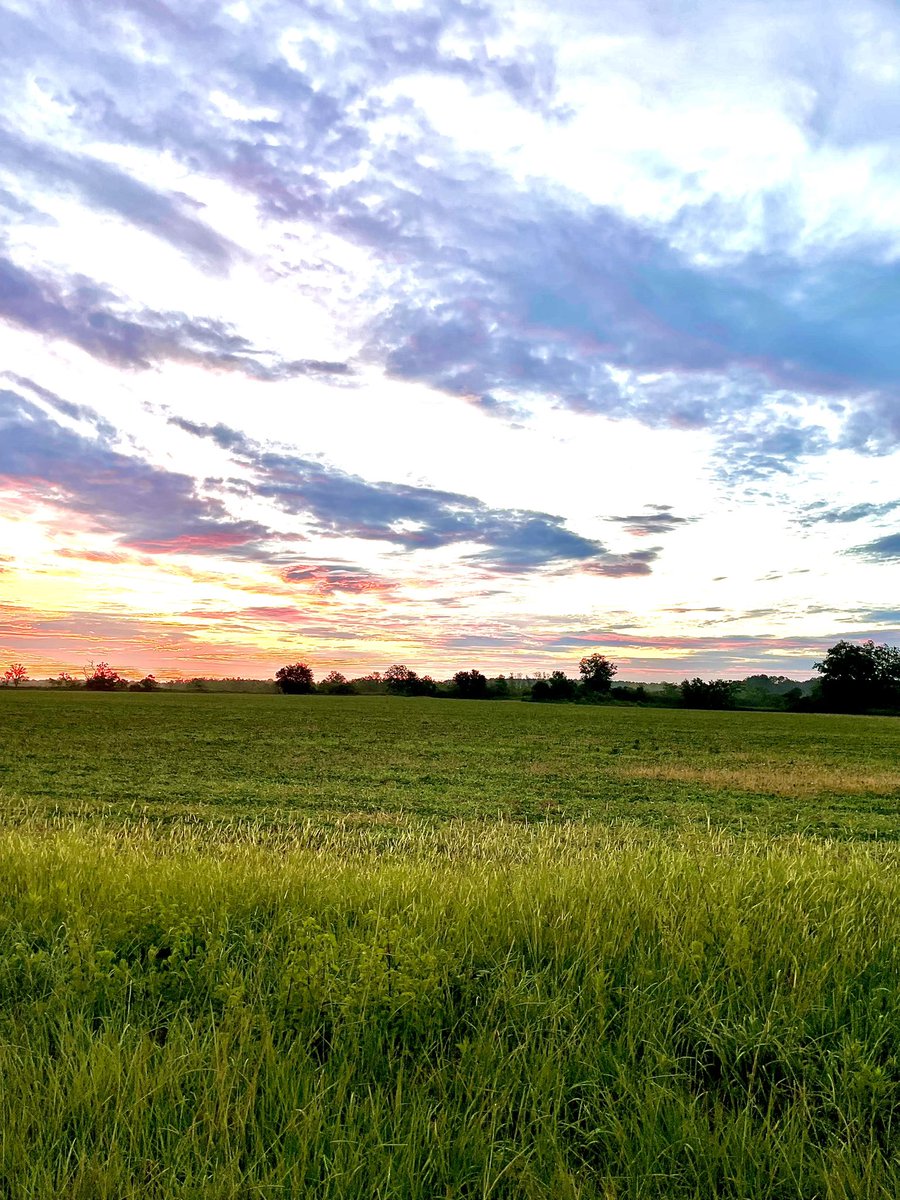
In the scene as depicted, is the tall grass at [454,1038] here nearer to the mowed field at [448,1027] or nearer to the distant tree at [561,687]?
the mowed field at [448,1027]

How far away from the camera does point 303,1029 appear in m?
Answer: 4.16

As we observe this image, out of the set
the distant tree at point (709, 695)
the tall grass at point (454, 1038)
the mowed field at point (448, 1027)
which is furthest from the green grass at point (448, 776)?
the distant tree at point (709, 695)

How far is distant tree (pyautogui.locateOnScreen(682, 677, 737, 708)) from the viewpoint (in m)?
150

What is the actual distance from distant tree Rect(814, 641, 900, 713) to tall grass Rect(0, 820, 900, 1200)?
16454cm

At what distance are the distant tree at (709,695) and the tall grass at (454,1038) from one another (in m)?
151

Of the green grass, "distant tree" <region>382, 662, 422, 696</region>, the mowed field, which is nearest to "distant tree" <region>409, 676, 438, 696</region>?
"distant tree" <region>382, 662, 422, 696</region>

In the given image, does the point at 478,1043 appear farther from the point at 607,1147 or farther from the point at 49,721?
the point at 49,721

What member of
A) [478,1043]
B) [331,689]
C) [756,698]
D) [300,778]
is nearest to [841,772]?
[300,778]

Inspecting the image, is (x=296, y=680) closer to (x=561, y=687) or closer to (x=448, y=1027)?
(x=561, y=687)

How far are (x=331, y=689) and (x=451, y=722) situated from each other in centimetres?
11135

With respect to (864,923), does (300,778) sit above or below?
below

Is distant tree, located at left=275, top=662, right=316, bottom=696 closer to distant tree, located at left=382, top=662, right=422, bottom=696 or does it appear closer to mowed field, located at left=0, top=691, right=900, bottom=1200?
distant tree, located at left=382, top=662, right=422, bottom=696

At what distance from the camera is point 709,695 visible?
150m

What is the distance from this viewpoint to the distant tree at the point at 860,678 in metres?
155
